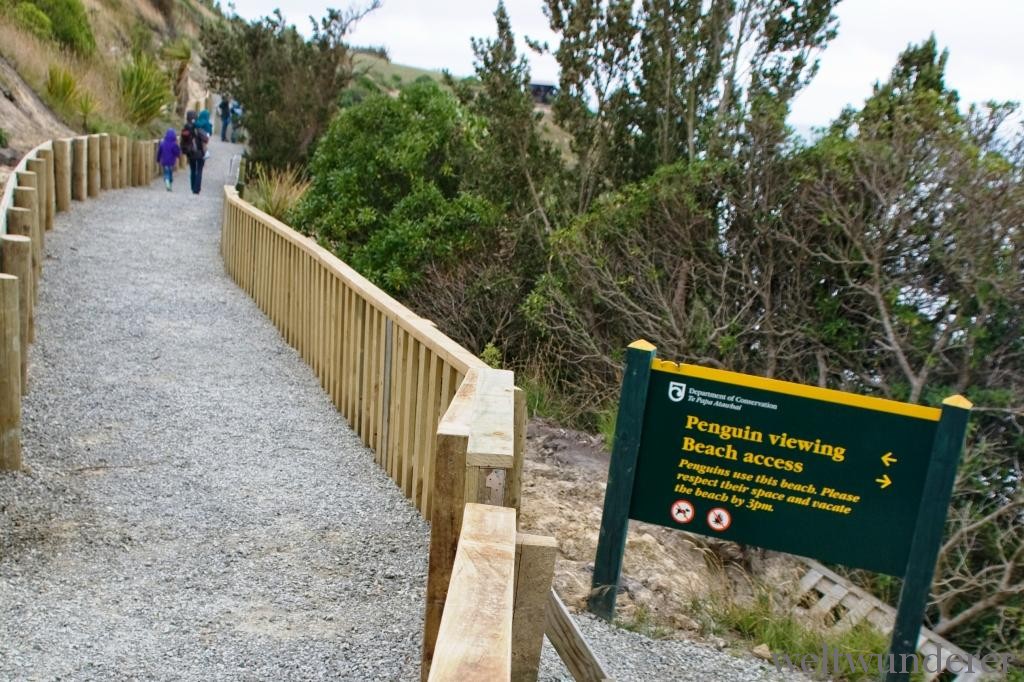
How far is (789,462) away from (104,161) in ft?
57.3

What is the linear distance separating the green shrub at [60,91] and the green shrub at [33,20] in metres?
3.37

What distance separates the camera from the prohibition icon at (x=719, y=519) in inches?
194

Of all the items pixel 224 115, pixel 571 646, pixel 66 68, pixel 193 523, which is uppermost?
pixel 66 68

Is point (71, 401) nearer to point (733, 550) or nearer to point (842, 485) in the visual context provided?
point (733, 550)

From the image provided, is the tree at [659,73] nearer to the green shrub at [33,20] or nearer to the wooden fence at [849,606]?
the wooden fence at [849,606]

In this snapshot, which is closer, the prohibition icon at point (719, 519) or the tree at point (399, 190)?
the prohibition icon at point (719, 519)

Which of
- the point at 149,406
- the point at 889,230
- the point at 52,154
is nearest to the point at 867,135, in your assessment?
the point at 889,230

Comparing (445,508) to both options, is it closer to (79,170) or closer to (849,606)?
(849,606)

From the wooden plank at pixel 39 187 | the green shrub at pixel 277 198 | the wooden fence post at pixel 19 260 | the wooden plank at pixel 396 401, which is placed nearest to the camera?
the wooden plank at pixel 396 401

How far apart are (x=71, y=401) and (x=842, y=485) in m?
5.32

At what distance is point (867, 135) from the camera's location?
32.3ft

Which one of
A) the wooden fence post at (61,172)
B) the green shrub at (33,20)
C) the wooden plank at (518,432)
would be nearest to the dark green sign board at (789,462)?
the wooden plank at (518,432)

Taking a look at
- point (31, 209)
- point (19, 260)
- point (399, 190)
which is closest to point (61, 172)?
point (399, 190)

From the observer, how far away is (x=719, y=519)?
16.2 ft
